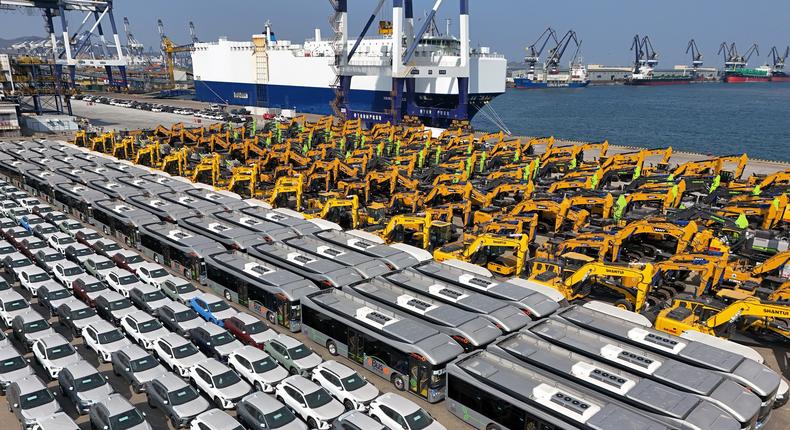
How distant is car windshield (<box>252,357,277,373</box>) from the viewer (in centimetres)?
1753

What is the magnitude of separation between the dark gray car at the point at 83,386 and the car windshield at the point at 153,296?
5.43 m

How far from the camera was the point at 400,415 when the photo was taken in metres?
15.0

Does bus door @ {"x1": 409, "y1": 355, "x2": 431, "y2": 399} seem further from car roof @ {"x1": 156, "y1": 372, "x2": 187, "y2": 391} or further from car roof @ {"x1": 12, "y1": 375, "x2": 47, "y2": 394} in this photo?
car roof @ {"x1": 12, "y1": 375, "x2": 47, "y2": 394}

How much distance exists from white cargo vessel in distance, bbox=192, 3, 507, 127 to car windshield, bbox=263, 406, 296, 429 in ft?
204

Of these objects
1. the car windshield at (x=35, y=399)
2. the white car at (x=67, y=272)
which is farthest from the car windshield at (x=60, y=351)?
the white car at (x=67, y=272)

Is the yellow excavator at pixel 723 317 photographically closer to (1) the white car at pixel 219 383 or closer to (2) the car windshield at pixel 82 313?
(1) the white car at pixel 219 383

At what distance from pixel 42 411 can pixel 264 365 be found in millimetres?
6258

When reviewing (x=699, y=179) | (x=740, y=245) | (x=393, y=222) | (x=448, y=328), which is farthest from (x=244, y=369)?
(x=699, y=179)

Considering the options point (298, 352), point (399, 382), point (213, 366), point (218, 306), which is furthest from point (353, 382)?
point (218, 306)

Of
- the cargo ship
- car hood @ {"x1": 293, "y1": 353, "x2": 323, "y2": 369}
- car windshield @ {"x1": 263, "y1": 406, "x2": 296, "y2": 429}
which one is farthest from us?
the cargo ship

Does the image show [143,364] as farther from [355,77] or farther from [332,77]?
[332,77]

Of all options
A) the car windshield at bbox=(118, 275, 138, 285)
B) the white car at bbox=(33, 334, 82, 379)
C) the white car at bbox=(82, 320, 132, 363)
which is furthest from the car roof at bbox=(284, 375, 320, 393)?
the car windshield at bbox=(118, 275, 138, 285)

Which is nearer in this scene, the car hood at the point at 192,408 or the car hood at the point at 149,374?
the car hood at the point at 192,408

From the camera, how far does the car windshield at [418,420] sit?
583 inches
